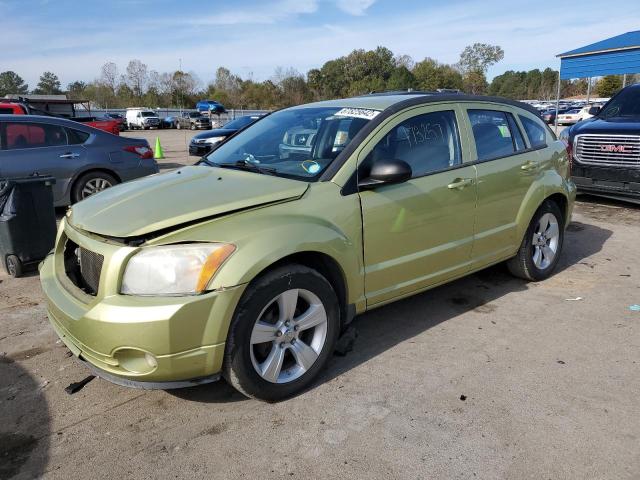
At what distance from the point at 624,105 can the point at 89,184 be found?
8715 mm

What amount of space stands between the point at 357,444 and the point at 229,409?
0.77 metres

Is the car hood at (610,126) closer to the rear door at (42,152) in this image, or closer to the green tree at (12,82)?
the rear door at (42,152)

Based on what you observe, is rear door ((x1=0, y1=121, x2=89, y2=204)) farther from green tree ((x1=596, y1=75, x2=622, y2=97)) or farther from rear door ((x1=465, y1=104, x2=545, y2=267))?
green tree ((x1=596, y1=75, x2=622, y2=97))

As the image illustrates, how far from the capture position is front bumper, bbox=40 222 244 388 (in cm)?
253

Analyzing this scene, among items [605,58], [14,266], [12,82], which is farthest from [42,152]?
[12,82]

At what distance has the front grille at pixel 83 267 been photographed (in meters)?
2.81

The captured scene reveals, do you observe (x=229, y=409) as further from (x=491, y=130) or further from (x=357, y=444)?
(x=491, y=130)

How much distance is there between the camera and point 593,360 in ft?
11.3

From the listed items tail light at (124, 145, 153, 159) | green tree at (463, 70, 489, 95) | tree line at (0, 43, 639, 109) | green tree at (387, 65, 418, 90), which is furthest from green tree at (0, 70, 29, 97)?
tail light at (124, 145, 153, 159)

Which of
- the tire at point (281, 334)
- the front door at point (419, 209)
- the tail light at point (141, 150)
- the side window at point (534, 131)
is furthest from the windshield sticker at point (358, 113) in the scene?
the tail light at point (141, 150)

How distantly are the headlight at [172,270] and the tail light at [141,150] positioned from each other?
590cm

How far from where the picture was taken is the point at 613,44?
56.6 feet

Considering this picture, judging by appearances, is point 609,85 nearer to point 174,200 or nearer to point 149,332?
point 174,200

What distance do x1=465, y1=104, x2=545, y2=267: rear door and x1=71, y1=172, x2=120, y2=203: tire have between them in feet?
17.8
